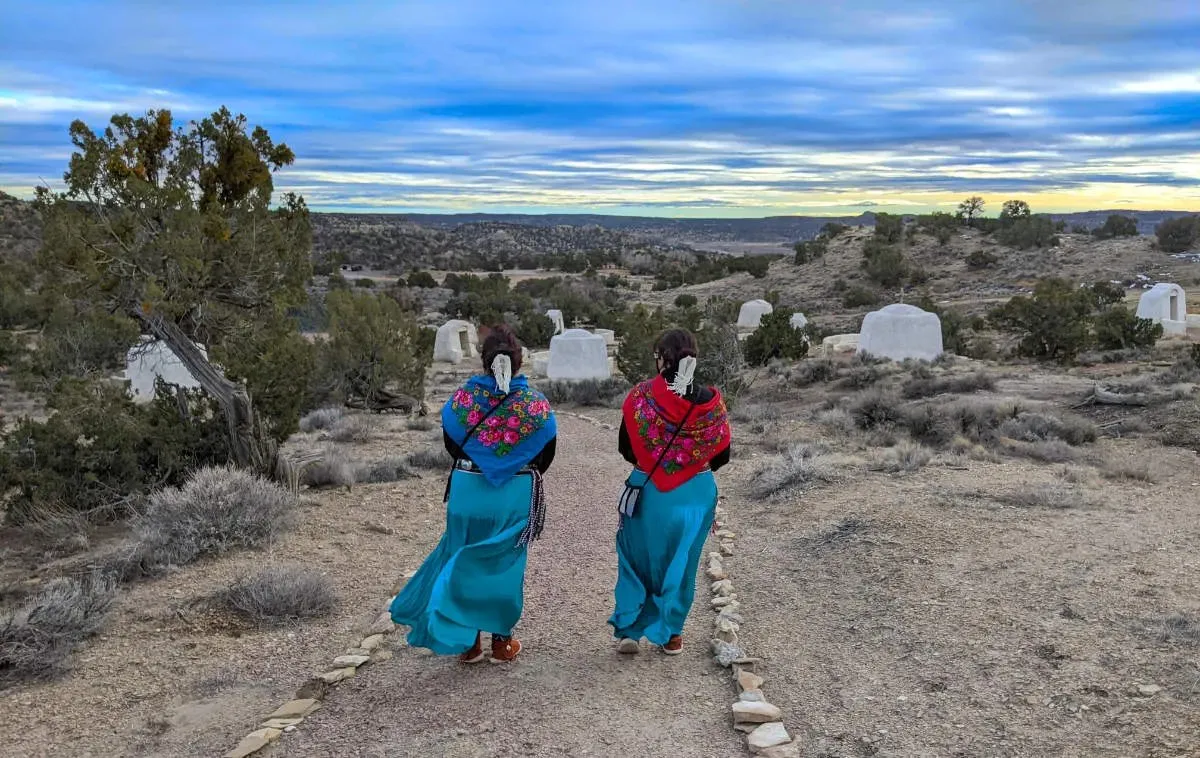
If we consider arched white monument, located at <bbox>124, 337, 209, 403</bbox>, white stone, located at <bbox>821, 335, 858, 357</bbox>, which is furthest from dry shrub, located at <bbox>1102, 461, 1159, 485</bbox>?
white stone, located at <bbox>821, 335, 858, 357</bbox>

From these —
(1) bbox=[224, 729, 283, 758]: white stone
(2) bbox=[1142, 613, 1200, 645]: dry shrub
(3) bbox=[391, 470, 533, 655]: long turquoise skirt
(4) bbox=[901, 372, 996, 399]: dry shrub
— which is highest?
(3) bbox=[391, 470, 533, 655]: long turquoise skirt

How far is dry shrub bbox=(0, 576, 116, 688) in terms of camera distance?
4777mm

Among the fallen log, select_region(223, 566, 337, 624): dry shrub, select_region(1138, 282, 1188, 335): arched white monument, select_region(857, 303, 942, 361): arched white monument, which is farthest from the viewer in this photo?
select_region(1138, 282, 1188, 335): arched white monument

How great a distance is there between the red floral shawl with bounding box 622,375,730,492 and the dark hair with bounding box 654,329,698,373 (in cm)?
12

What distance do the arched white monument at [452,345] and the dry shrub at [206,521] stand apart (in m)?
17.6

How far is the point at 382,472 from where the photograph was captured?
32.3 feet

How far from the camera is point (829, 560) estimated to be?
647 cm

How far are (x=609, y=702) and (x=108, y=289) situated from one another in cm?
545

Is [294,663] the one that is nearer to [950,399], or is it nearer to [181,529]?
[181,529]

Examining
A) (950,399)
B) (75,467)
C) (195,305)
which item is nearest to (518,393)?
(195,305)

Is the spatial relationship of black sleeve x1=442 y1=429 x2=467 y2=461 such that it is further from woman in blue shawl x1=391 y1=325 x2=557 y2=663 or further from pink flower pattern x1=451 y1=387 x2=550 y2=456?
pink flower pattern x1=451 y1=387 x2=550 y2=456

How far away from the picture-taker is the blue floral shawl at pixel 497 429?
4.42 meters

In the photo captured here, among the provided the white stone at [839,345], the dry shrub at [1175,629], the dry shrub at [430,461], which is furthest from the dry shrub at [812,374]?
the dry shrub at [1175,629]

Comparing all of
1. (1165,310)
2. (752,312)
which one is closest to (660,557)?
(1165,310)
